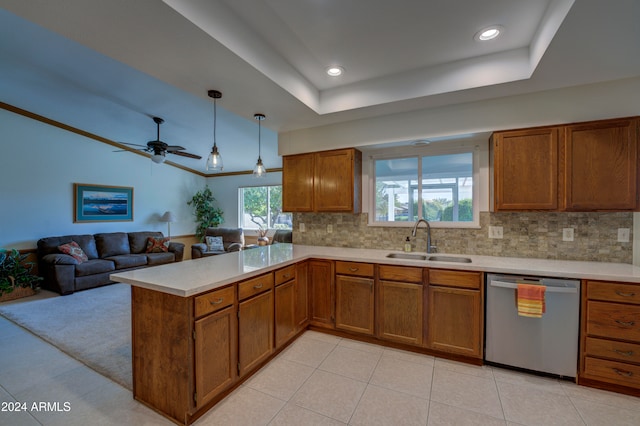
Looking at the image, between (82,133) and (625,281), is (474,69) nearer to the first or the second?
(625,281)

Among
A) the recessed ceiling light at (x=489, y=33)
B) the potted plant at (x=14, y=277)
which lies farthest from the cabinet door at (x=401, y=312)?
the potted plant at (x=14, y=277)

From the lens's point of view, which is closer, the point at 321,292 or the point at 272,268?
the point at 272,268

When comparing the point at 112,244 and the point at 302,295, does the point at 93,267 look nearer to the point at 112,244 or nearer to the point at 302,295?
the point at 112,244

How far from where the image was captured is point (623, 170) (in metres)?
2.13

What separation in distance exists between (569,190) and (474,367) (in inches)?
67.8

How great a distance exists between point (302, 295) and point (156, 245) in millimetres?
4929

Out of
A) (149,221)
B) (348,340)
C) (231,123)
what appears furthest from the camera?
(149,221)

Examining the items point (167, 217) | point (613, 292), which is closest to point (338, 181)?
point (613, 292)

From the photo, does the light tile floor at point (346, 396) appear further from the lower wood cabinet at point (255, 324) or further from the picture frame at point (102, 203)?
the picture frame at point (102, 203)

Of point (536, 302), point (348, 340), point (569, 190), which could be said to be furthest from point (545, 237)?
point (348, 340)

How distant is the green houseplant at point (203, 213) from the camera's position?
7758mm

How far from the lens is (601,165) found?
2.18 meters

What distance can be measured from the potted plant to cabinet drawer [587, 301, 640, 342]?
22.8 feet

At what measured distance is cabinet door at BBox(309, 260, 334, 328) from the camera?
2.84 m
